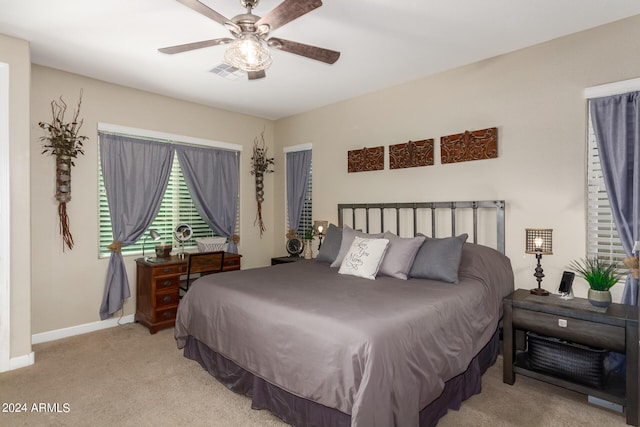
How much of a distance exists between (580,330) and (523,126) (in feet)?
5.92

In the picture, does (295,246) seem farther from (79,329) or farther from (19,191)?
(19,191)

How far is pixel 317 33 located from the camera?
2.91 m

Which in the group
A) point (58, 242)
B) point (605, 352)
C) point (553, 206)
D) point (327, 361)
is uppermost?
point (553, 206)

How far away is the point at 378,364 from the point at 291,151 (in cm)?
423

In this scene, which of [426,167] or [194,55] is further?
[426,167]

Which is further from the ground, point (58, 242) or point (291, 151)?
point (291, 151)

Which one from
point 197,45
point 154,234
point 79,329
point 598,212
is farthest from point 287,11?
point 79,329

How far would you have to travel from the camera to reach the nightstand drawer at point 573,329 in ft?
7.47

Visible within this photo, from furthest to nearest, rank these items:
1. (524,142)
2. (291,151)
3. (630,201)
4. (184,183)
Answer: (291,151) → (184,183) → (524,142) → (630,201)

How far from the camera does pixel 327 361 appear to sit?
1.84m

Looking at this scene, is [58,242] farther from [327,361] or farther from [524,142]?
[524,142]

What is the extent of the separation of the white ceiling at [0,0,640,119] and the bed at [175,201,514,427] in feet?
5.04

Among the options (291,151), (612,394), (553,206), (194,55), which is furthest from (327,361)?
(291,151)

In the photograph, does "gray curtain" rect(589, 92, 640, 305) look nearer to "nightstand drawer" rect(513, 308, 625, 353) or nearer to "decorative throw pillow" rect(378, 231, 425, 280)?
"nightstand drawer" rect(513, 308, 625, 353)
